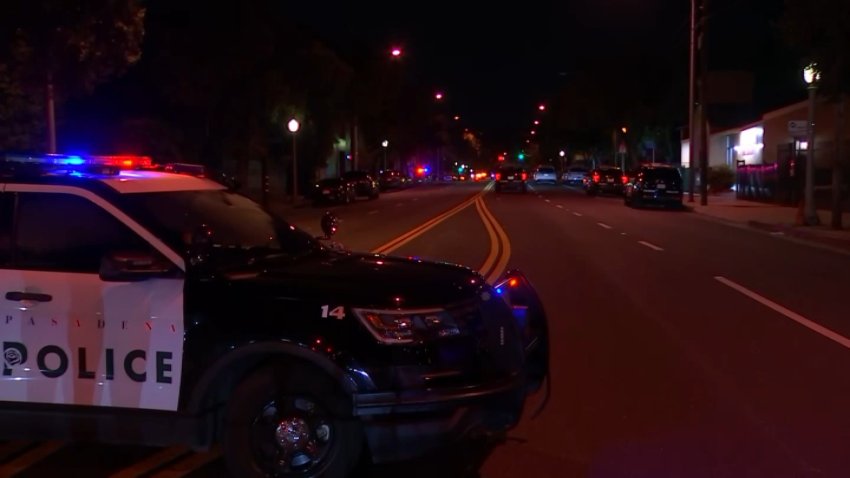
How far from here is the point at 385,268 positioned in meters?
5.84

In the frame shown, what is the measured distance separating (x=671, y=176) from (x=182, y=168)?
3470 centimetres

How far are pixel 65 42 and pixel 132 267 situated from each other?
11574mm

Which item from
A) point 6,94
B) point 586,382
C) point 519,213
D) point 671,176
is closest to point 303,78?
point 519,213

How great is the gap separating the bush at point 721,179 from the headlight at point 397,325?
170 feet

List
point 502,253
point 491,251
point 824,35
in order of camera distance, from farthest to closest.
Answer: point 824,35, point 491,251, point 502,253

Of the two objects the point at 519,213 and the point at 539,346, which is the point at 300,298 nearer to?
the point at 539,346

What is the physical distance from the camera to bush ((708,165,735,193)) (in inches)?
2128

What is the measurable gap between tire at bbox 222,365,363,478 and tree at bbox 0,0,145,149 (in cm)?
1153

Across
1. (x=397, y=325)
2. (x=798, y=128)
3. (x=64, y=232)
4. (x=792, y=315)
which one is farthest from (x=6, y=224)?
(x=798, y=128)

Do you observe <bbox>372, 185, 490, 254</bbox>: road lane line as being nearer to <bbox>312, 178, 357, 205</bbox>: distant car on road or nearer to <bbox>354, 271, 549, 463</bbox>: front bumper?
<bbox>312, 178, 357, 205</bbox>: distant car on road

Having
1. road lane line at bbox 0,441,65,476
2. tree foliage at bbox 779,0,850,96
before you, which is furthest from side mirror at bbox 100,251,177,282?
tree foliage at bbox 779,0,850,96

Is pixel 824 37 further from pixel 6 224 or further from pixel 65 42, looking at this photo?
pixel 6 224

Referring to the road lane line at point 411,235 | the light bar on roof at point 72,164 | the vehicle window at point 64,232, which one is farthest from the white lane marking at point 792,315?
the vehicle window at point 64,232

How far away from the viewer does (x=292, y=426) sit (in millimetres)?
5133
